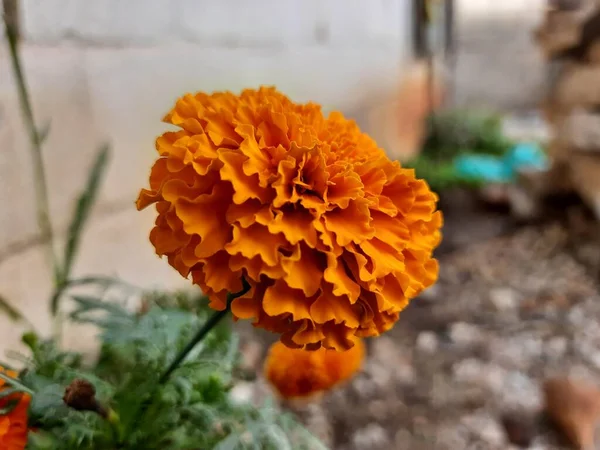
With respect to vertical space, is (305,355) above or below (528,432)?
above

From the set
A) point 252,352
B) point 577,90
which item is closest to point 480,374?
point 252,352

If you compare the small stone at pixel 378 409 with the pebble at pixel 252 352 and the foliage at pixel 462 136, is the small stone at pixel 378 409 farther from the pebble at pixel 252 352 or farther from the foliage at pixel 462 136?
the foliage at pixel 462 136

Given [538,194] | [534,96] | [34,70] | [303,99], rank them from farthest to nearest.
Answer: [534,96] → [538,194] → [303,99] → [34,70]

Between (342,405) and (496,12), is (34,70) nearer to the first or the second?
(342,405)

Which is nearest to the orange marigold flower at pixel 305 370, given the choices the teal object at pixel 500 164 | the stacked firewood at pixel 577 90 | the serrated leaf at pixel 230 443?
the serrated leaf at pixel 230 443

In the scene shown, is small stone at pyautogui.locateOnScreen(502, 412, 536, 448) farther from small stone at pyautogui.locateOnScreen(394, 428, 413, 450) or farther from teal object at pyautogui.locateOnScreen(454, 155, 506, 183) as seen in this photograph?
teal object at pyautogui.locateOnScreen(454, 155, 506, 183)

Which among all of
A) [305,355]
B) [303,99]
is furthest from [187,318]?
[303,99]

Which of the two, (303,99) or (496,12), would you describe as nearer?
(303,99)
